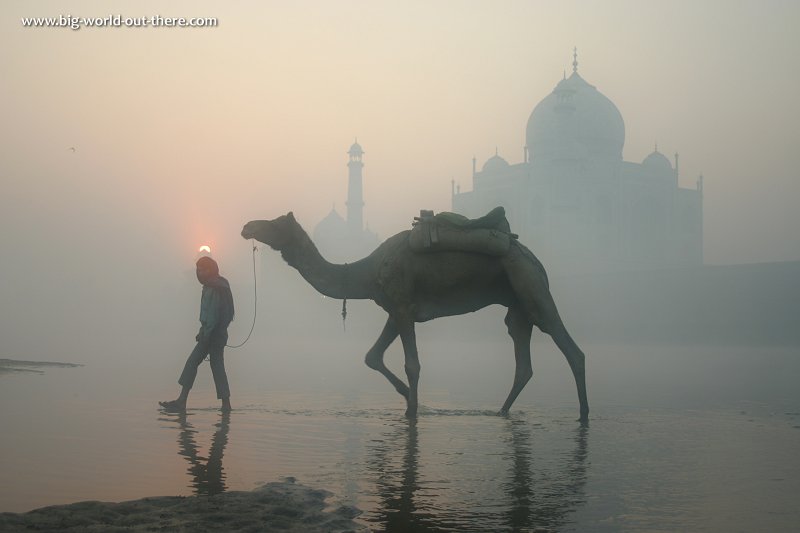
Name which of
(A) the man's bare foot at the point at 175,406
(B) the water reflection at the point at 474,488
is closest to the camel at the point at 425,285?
(A) the man's bare foot at the point at 175,406

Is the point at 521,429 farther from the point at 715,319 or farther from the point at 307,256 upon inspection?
the point at 715,319

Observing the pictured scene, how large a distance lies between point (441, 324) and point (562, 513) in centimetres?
4424

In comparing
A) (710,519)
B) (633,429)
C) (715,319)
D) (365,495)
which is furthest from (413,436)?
(715,319)

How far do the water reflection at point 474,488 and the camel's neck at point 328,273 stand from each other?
82.6 inches

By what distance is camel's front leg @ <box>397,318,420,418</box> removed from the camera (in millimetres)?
8031

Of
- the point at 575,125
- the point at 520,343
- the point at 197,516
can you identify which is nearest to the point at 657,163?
the point at 575,125

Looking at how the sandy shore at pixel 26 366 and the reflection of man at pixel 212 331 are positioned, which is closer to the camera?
the reflection of man at pixel 212 331

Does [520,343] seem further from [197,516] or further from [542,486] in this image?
[197,516]

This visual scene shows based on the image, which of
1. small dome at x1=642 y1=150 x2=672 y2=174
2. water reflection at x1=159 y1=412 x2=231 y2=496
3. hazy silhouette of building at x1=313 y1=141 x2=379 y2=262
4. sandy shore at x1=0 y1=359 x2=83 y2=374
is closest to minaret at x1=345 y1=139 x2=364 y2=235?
hazy silhouette of building at x1=313 y1=141 x2=379 y2=262

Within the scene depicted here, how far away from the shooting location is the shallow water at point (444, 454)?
432cm

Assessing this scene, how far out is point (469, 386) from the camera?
12.5 m

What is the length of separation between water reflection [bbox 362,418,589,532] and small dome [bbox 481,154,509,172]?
6183cm

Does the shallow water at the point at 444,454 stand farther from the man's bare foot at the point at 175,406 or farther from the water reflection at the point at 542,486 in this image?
the man's bare foot at the point at 175,406

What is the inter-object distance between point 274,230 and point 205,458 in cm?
309
